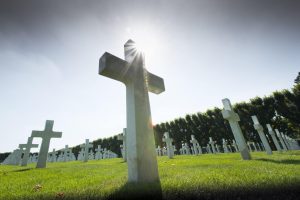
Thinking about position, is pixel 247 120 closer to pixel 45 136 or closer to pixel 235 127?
pixel 235 127

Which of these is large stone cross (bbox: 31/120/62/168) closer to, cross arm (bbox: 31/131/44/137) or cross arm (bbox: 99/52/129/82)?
cross arm (bbox: 31/131/44/137)

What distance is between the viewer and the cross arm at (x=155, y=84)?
5802 mm

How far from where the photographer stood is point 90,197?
113 inches

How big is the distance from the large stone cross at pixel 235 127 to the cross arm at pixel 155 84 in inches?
310

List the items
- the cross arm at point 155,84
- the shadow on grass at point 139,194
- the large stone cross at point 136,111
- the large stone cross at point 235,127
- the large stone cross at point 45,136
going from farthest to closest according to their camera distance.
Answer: the large stone cross at point 45,136, the large stone cross at point 235,127, the cross arm at point 155,84, the large stone cross at point 136,111, the shadow on grass at point 139,194

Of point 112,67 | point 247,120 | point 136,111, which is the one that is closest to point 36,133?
point 112,67

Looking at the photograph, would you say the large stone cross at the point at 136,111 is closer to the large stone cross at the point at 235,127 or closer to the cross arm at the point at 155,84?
the cross arm at the point at 155,84

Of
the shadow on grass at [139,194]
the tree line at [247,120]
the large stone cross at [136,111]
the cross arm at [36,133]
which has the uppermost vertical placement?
the tree line at [247,120]

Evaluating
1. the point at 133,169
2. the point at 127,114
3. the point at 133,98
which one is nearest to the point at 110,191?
the point at 133,169

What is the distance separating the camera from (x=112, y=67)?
4609 mm

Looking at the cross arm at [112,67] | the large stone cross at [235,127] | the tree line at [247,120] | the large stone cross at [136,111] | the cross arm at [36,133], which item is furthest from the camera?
the tree line at [247,120]

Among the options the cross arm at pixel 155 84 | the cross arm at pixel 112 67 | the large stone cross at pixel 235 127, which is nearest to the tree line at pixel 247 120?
the large stone cross at pixel 235 127

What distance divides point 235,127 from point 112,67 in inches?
418

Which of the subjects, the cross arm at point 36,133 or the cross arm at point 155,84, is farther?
the cross arm at point 36,133
